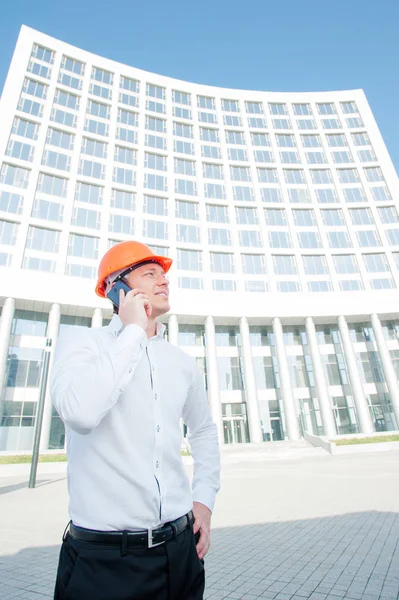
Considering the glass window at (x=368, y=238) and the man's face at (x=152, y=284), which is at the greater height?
the glass window at (x=368, y=238)

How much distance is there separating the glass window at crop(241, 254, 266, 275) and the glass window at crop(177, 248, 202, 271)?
5.69 m

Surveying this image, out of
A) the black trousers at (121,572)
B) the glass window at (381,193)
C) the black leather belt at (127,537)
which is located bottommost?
the black trousers at (121,572)

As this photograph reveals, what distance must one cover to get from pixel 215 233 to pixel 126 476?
4353 centimetres

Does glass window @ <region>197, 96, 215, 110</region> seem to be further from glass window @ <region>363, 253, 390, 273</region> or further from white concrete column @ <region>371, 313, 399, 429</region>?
white concrete column @ <region>371, 313, 399, 429</region>

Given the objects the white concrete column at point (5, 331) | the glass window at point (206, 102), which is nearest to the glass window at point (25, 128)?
the white concrete column at point (5, 331)

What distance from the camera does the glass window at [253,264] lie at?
42.3 metres

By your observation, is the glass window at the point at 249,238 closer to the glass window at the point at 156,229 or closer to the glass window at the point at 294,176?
the glass window at the point at 156,229

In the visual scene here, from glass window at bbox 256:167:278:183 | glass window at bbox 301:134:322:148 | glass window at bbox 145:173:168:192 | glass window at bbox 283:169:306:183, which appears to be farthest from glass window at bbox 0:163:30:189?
glass window at bbox 301:134:322:148

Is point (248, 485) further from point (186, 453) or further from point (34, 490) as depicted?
point (186, 453)

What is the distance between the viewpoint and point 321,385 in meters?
36.8

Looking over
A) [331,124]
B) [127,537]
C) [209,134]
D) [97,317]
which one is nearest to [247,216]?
[209,134]

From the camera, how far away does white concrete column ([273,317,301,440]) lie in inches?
1380

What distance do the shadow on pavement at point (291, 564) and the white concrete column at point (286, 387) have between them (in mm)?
29928

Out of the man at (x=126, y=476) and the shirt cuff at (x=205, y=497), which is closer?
the man at (x=126, y=476)
